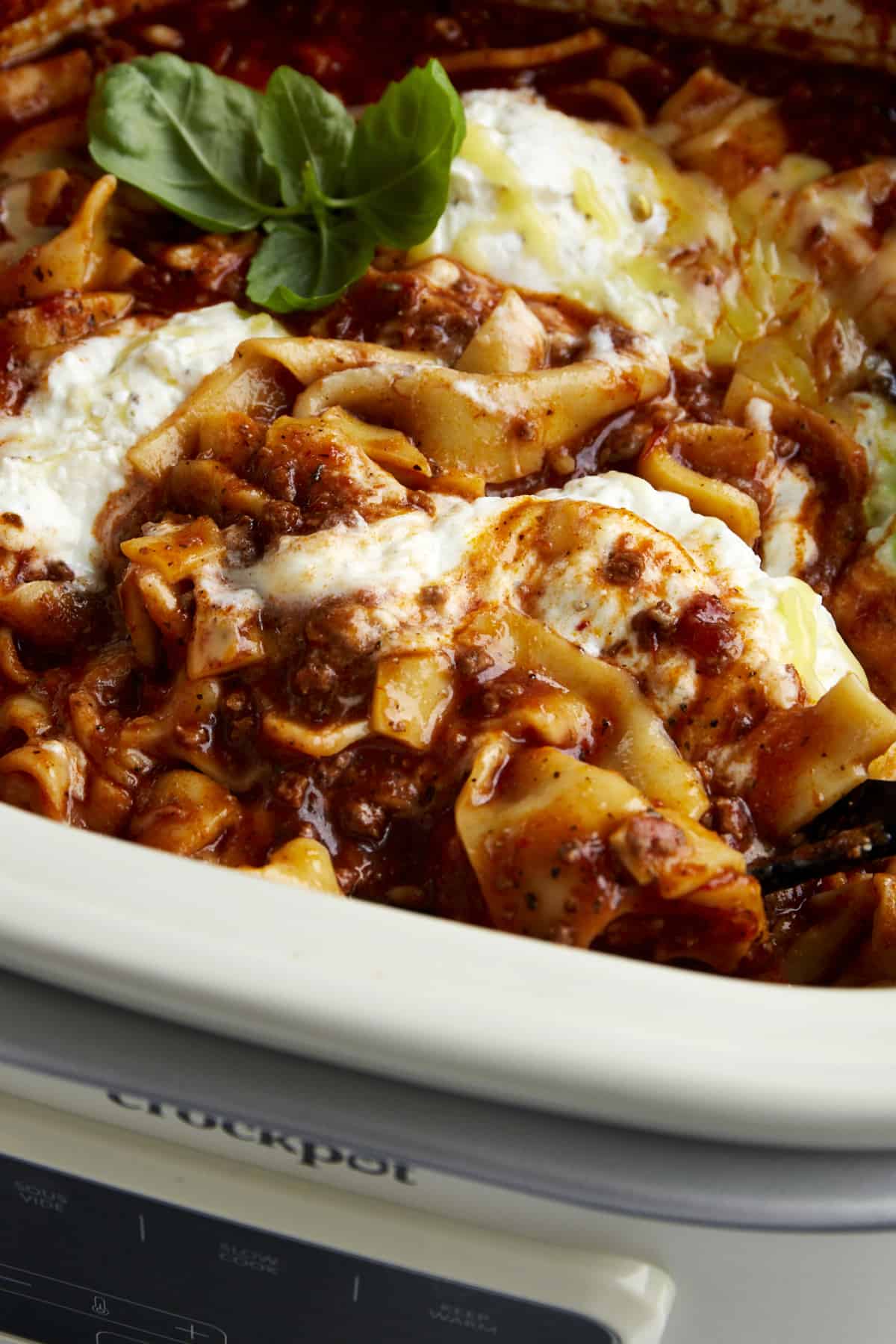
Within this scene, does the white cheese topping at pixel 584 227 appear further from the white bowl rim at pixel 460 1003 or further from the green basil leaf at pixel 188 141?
the white bowl rim at pixel 460 1003

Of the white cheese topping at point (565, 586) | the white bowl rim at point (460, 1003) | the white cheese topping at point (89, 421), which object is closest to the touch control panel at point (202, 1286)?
the white bowl rim at point (460, 1003)

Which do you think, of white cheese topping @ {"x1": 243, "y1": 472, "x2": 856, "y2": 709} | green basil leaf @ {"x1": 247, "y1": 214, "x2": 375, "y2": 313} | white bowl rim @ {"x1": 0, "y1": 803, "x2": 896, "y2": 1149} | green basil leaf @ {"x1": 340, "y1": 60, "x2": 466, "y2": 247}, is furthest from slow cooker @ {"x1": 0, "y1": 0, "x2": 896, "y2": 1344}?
green basil leaf @ {"x1": 340, "y1": 60, "x2": 466, "y2": 247}

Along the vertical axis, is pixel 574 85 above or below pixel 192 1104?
above

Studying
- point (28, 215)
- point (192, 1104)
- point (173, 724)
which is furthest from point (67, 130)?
point (192, 1104)

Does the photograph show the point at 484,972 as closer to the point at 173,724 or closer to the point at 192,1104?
the point at 192,1104

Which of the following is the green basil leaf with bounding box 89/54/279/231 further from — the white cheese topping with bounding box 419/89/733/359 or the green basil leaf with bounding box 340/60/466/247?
the white cheese topping with bounding box 419/89/733/359

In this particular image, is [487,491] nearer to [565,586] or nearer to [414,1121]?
[565,586]

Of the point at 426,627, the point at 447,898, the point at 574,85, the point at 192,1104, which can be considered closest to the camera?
the point at 192,1104
